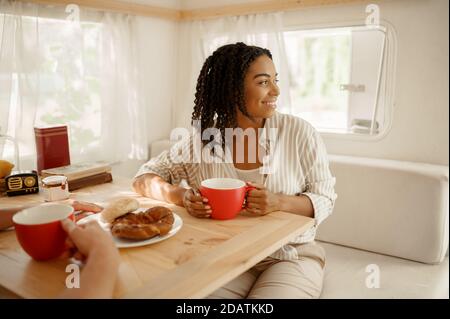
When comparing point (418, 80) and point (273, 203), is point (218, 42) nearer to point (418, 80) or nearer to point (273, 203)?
point (418, 80)

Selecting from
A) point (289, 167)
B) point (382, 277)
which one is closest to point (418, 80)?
point (382, 277)

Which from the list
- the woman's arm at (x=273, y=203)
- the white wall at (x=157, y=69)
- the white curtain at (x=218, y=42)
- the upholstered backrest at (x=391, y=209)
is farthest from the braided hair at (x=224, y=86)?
the white wall at (x=157, y=69)

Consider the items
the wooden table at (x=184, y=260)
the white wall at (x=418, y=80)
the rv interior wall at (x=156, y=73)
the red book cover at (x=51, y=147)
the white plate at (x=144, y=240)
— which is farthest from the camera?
the rv interior wall at (x=156, y=73)

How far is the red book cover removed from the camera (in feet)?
6.12

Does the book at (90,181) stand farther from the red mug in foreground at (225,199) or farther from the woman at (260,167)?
the red mug in foreground at (225,199)

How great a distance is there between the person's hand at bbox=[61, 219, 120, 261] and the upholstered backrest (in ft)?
5.77

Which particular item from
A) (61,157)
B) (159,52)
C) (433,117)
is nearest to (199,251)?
(61,157)

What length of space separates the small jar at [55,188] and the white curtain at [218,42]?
1864 millimetres

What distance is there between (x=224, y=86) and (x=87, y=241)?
38.5 inches

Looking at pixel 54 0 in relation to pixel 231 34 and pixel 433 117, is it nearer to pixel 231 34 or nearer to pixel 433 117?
pixel 231 34

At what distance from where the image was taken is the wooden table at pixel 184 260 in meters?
0.85

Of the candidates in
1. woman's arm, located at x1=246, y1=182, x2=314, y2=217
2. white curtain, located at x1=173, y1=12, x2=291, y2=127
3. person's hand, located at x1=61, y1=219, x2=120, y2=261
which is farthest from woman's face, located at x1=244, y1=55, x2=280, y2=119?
white curtain, located at x1=173, y1=12, x2=291, y2=127

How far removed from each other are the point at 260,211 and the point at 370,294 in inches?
30.5

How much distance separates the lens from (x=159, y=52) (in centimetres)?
339
